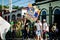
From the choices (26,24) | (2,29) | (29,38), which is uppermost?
(2,29)

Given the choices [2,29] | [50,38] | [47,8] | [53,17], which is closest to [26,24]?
[50,38]

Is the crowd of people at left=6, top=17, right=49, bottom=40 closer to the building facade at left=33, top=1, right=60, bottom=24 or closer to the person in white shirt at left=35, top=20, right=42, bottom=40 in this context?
the person in white shirt at left=35, top=20, right=42, bottom=40

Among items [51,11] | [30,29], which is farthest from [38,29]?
[51,11]

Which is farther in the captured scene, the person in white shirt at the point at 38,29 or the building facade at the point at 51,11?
the building facade at the point at 51,11

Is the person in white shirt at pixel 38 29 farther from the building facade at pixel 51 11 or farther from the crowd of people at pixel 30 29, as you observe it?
the building facade at pixel 51 11

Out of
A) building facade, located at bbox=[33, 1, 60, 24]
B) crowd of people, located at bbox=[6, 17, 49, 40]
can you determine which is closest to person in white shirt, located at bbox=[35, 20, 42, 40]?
crowd of people, located at bbox=[6, 17, 49, 40]

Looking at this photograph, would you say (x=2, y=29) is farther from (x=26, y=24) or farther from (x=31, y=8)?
(x=31, y=8)

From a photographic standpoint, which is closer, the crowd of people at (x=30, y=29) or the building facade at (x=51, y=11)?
the crowd of people at (x=30, y=29)

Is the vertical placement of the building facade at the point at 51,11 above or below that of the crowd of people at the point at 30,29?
above

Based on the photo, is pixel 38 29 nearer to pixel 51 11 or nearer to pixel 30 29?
pixel 30 29

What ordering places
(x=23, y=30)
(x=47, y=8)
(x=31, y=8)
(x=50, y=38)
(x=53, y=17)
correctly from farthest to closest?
1. (x=47, y=8)
2. (x=53, y=17)
3. (x=31, y=8)
4. (x=23, y=30)
5. (x=50, y=38)

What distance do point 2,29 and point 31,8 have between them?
9.48 m

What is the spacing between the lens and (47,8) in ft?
52.1

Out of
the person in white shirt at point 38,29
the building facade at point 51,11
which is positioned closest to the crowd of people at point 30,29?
the person in white shirt at point 38,29
